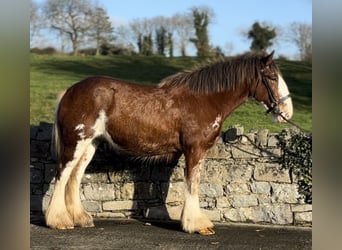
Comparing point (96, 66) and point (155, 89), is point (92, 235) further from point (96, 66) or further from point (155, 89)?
point (96, 66)

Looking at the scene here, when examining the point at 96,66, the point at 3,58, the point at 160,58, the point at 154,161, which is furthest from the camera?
the point at 160,58

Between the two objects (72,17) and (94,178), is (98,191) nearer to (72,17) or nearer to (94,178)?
(94,178)

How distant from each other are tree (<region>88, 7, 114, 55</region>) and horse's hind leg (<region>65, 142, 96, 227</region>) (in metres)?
14.5

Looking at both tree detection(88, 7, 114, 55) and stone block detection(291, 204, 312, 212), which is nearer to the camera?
stone block detection(291, 204, 312, 212)

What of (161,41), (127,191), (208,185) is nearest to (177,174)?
(208,185)

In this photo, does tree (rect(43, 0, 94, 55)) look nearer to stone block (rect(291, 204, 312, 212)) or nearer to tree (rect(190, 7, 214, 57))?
tree (rect(190, 7, 214, 57))

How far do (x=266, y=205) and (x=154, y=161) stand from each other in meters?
1.45

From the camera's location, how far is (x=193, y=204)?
4.93 m

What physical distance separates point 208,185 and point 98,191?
1380mm

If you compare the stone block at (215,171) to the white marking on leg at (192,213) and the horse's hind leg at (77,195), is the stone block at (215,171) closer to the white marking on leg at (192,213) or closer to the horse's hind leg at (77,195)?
the white marking on leg at (192,213)

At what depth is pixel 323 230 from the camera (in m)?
1.15

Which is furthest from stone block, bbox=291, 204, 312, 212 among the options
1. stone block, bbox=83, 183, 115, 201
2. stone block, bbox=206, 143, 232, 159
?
stone block, bbox=83, 183, 115, 201

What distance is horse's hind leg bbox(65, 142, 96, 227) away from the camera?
516 cm

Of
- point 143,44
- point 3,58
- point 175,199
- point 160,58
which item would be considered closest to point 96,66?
point 160,58
